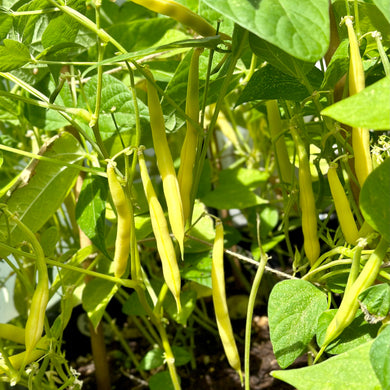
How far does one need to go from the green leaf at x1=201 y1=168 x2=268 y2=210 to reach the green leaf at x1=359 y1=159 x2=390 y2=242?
0.43 m

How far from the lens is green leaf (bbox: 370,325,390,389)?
31 centimetres

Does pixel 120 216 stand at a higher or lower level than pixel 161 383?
higher

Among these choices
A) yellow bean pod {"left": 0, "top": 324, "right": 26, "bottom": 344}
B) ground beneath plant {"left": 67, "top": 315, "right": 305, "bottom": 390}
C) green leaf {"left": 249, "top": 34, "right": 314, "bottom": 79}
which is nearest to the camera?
green leaf {"left": 249, "top": 34, "right": 314, "bottom": 79}

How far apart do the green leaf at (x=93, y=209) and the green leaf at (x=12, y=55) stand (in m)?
0.18

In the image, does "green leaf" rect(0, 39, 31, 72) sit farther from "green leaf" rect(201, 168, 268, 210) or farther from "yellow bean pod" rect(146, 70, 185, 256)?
"green leaf" rect(201, 168, 268, 210)

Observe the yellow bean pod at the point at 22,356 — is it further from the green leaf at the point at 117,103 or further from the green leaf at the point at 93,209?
the green leaf at the point at 117,103

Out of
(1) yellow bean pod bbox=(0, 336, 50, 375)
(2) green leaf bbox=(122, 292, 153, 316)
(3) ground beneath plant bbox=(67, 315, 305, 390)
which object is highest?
(1) yellow bean pod bbox=(0, 336, 50, 375)

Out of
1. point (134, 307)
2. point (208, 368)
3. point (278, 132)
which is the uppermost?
point (278, 132)

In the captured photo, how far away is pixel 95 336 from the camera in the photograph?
2.50ft

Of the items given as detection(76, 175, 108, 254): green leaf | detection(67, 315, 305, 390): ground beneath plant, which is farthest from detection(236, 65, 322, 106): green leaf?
detection(67, 315, 305, 390): ground beneath plant

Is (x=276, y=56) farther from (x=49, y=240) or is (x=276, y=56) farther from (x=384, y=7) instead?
(x=49, y=240)

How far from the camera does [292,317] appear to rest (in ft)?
1.42

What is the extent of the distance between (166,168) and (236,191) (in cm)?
40

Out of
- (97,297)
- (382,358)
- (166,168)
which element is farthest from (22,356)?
(382,358)
